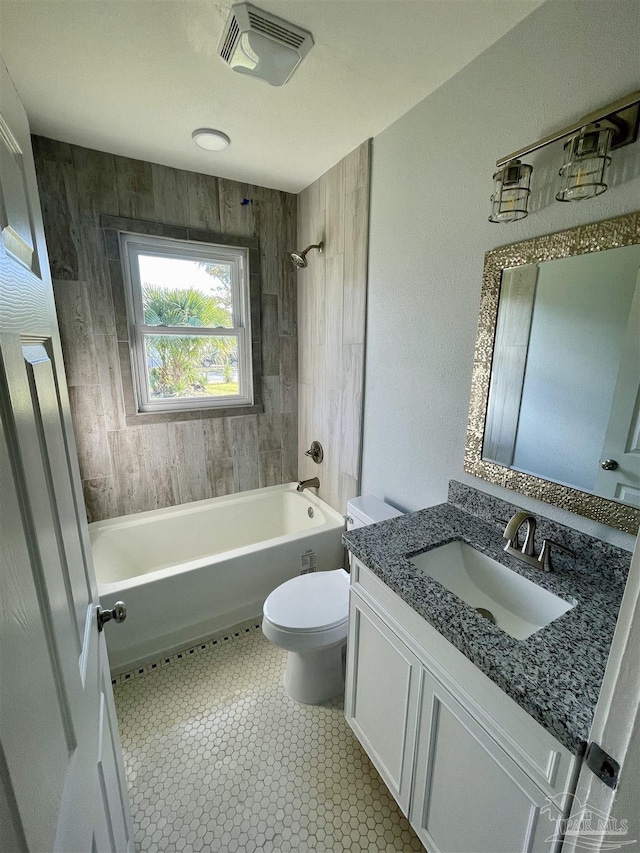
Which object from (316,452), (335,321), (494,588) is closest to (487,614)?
(494,588)

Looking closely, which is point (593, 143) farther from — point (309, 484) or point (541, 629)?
point (309, 484)

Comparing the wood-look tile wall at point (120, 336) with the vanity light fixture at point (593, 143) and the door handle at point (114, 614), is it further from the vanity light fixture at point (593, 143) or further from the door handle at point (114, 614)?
the vanity light fixture at point (593, 143)

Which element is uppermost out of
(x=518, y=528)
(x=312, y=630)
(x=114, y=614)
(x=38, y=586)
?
(x=38, y=586)

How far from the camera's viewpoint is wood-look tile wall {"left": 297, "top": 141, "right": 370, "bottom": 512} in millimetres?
1965

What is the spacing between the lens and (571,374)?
3.67ft

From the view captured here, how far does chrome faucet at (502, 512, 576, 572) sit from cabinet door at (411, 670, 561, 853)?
1.52ft

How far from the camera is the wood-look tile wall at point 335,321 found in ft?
6.45

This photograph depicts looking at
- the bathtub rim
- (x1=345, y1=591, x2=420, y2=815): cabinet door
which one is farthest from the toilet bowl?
the bathtub rim

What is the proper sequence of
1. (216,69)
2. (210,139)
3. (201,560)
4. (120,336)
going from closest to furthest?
(216,69) → (210,139) → (201,560) → (120,336)

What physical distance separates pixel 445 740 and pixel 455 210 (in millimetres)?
1727

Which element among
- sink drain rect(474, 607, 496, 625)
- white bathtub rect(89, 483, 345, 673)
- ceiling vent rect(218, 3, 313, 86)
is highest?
ceiling vent rect(218, 3, 313, 86)

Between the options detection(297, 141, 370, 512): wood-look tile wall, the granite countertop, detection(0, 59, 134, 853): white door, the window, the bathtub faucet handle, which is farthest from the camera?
the bathtub faucet handle

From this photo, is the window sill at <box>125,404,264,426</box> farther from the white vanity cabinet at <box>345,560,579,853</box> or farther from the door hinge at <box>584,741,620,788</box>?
the door hinge at <box>584,741,620,788</box>

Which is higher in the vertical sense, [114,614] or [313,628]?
[114,614]
